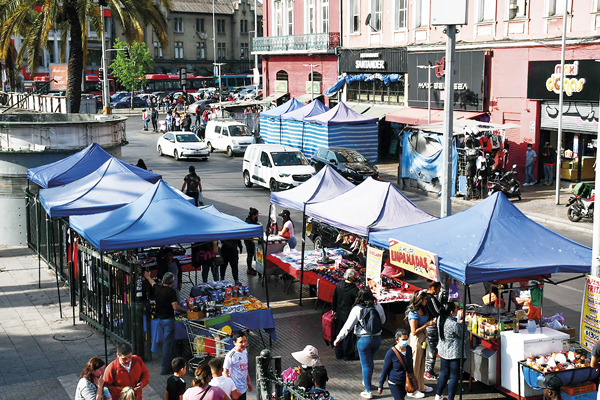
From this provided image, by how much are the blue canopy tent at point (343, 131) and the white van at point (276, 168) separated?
537 cm

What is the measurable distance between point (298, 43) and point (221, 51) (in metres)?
55.6

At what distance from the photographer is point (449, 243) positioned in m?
11.8

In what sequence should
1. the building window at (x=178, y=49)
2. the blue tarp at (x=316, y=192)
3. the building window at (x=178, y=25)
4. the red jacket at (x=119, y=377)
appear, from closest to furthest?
1. the red jacket at (x=119, y=377)
2. the blue tarp at (x=316, y=192)
3. the building window at (x=178, y=25)
4. the building window at (x=178, y=49)

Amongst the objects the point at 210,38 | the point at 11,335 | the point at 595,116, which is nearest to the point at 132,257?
the point at 11,335

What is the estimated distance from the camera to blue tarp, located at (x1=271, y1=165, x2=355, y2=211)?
17031 mm

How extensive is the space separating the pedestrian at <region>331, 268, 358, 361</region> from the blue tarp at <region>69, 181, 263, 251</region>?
1942mm

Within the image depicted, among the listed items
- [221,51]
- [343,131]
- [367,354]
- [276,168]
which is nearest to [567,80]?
[343,131]

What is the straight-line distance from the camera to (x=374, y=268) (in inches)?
555

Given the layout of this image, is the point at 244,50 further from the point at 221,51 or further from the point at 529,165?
the point at 529,165

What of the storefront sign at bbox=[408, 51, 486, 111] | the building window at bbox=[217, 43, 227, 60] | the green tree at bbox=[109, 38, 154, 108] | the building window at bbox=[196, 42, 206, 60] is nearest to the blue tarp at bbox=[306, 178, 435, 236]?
the storefront sign at bbox=[408, 51, 486, 111]

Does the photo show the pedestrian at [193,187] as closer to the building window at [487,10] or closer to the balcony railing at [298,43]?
the building window at [487,10]

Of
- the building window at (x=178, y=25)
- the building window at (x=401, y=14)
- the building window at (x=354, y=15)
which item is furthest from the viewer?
the building window at (x=178, y=25)

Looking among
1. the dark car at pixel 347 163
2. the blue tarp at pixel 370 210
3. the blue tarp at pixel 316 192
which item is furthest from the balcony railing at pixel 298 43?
the blue tarp at pixel 370 210

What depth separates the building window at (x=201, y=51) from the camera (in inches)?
4021
